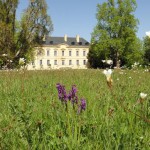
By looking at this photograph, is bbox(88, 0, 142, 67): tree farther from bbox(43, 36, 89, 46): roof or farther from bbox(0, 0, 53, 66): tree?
bbox(43, 36, 89, 46): roof

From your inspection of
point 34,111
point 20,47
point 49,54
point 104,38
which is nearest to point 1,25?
point 20,47

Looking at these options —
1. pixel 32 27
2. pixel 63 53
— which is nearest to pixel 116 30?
pixel 32 27

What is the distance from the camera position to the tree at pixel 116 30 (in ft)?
189

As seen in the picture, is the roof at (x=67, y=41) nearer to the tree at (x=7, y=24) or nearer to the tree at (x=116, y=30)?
the tree at (x=116, y=30)

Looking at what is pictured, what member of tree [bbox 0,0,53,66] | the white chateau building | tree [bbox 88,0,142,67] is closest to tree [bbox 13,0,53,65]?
tree [bbox 0,0,53,66]

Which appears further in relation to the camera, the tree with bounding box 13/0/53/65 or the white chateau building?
the white chateau building

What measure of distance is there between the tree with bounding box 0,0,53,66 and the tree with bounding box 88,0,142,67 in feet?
48.7

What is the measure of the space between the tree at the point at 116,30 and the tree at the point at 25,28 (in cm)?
1484

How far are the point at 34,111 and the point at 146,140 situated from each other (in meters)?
1.64

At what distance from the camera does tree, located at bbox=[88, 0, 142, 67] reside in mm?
57672

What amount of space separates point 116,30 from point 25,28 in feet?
70.1

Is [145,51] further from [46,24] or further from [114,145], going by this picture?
[114,145]

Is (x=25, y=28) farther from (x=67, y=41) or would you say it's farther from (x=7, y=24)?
(x=67, y=41)

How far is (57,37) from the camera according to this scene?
383ft
